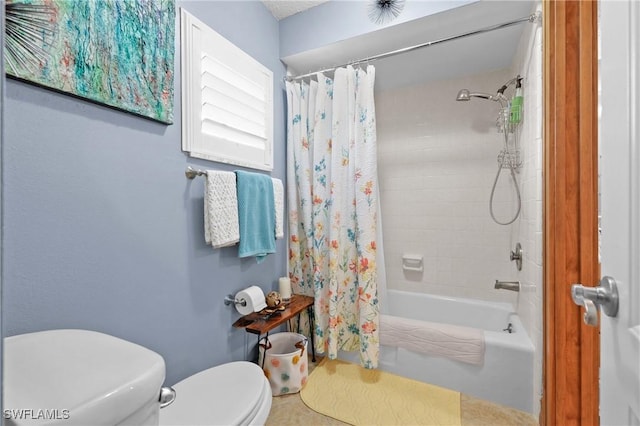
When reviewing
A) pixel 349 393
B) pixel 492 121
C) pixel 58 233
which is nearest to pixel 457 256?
pixel 492 121

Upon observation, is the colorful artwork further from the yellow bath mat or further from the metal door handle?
the yellow bath mat

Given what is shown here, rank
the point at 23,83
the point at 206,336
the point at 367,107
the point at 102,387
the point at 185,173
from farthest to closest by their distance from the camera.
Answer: the point at 367,107 < the point at 206,336 < the point at 185,173 < the point at 23,83 < the point at 102,387

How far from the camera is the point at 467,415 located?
1.46m

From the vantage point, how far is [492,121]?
7.14 ft

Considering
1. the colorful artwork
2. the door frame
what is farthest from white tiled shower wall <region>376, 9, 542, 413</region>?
the colorful artwork

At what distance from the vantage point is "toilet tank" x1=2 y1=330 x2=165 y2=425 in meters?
0.48

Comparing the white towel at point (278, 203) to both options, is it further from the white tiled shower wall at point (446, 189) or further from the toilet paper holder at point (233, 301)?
the white tiled shower wall at point (446, 189)

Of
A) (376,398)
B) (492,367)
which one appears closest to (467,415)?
(492,367)

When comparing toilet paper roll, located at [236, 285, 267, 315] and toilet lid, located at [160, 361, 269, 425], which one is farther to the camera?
toilet paper roll, located at [236, 285, 267, 315]

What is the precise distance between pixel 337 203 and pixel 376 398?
117 centimetres

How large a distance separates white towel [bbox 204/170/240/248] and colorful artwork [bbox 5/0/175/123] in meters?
0.34

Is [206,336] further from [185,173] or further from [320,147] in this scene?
[320,147]

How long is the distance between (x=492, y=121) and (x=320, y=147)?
1410mm

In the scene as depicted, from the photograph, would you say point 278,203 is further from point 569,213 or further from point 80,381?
point 569,213
